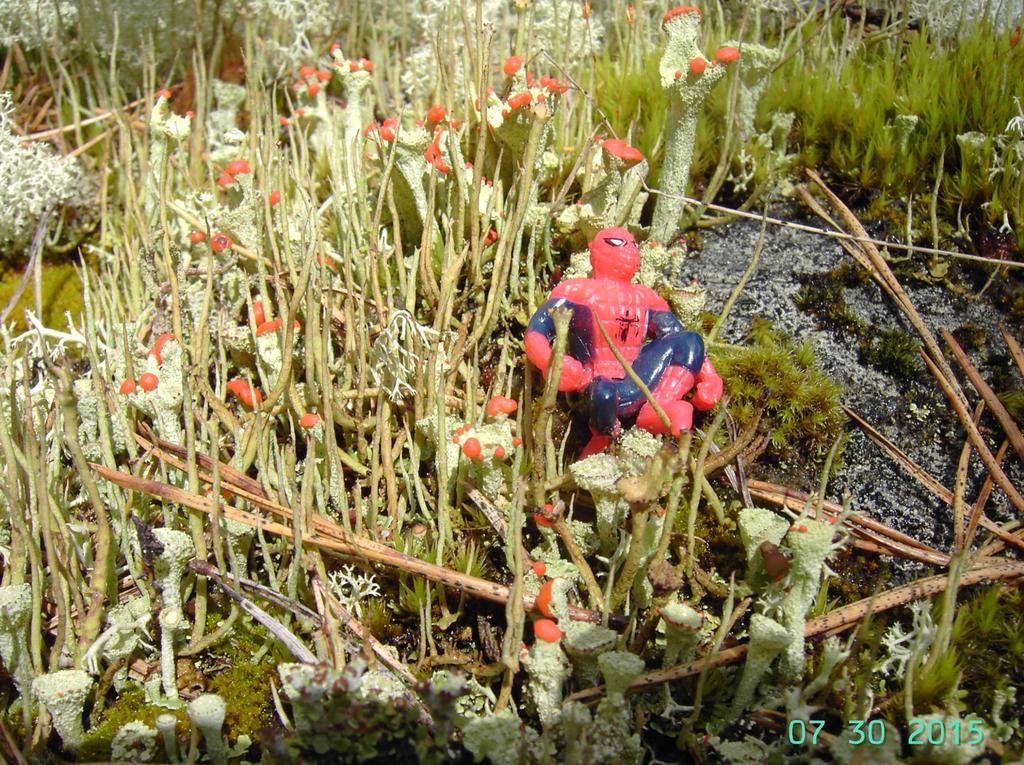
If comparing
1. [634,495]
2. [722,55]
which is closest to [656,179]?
[722,55]

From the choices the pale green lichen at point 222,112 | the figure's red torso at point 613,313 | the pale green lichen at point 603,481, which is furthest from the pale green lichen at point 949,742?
the pale green lichen at point 222,112

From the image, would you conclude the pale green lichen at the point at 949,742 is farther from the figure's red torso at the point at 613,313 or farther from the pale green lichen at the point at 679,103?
the pale green lichen at the point at 679,103

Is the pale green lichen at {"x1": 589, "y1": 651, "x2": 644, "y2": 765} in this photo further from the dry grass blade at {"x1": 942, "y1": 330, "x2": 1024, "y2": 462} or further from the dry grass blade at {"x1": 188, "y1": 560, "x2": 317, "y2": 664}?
the dry grass blade at {"x1": 942, "y1": 330, "x2": 1024, "y2": 462}

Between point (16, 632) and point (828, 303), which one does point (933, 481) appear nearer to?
point (828, 303)

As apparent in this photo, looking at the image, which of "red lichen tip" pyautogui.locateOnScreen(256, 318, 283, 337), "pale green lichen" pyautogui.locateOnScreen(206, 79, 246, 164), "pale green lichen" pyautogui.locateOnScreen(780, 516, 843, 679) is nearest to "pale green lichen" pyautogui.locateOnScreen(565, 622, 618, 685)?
"pale green lichen" pyautogui.locateOnScreen(780, 516, 843, 679)

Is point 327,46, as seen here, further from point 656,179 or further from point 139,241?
point 656,179

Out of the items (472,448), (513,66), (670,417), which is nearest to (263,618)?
(472,448)
